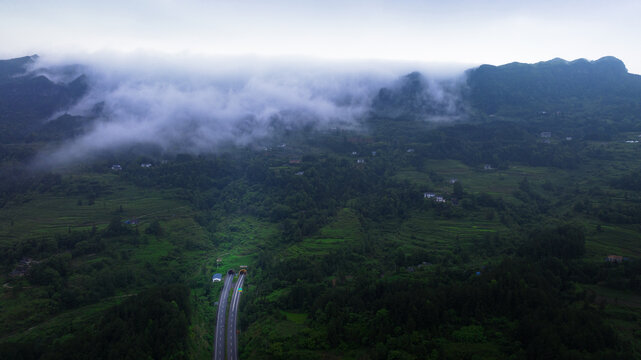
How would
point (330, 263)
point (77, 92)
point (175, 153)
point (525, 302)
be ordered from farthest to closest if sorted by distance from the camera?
point (77, 92)
point (175, 153)
point (330, 263)
point (525, 302)

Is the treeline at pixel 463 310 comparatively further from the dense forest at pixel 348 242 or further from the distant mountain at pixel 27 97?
the distant mountain at pixel 27 97

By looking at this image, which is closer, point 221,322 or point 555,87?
point 221,322

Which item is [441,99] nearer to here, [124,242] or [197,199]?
[197,199]

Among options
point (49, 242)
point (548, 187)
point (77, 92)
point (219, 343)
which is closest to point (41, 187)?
point (49, 242)

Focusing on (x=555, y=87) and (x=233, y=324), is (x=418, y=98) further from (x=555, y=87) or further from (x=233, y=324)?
(x=233, y=324)

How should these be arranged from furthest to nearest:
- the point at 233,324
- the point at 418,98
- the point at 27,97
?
the point at 418,98 → the point at 27,97 → the point at 233,324

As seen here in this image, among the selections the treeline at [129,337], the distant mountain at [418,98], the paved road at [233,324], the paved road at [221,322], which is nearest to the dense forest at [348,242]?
the treeline at [129,337]

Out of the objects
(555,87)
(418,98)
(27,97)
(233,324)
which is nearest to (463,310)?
(233,324)
